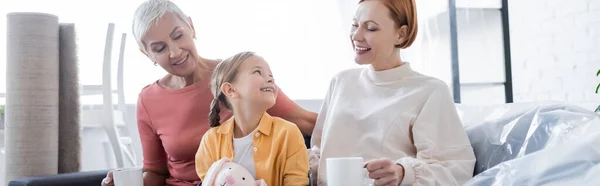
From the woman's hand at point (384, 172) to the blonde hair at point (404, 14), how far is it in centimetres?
38

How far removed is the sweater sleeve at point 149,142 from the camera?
68.7 inches

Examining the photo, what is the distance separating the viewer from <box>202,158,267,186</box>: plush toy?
1.24 meters

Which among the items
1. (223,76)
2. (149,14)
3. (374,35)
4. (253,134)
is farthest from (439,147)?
(149,14)

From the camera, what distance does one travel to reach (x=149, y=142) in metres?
1.74

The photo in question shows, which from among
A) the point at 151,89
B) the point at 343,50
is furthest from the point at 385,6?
the point at 343,50

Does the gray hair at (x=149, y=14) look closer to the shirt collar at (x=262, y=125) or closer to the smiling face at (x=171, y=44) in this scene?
the smiling face at (x=171, y=44)

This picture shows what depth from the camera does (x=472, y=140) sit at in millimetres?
1437

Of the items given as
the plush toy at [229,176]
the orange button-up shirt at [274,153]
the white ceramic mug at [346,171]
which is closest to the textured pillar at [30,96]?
Result: the orange button-up shirt at [274,153]

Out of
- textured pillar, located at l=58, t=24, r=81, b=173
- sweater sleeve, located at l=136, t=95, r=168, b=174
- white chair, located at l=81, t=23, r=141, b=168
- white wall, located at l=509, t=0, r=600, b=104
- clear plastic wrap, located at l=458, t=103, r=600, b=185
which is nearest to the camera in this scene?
clear plastic wrap, located at l=458, t=103, r=600, b=185

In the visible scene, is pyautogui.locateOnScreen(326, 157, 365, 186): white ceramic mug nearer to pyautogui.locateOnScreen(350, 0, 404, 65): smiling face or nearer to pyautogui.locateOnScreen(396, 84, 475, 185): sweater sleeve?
pyautogui.locateOnScreen(396, 84, 475, 185): sweater sleeve

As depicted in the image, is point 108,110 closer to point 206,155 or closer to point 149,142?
point 149,142

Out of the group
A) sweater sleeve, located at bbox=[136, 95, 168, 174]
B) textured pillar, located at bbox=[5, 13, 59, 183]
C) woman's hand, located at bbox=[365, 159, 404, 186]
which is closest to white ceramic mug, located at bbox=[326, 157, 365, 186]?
woman's hand, located at bbox=[365, 159, 404, 186]

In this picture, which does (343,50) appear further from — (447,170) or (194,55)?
(447,170)

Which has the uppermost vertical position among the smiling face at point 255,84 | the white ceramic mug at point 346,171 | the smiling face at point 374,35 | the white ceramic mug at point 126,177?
the smiling face at point 374,35
